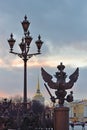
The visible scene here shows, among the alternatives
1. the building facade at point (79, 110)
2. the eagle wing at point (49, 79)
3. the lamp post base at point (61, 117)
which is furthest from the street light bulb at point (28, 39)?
the building facade at point (79, 110)

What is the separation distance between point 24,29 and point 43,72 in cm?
810

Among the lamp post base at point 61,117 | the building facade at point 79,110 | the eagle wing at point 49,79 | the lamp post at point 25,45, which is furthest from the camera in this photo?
the building facade at point 79,110

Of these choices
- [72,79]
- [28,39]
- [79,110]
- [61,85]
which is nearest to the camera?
[61,85]

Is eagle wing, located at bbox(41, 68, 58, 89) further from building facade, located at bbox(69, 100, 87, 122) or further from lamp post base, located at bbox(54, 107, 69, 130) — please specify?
building facade, located at bbox(69, 100, 87, 122)

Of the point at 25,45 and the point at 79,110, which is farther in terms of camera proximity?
the point at 79,110

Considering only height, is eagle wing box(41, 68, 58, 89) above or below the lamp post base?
above

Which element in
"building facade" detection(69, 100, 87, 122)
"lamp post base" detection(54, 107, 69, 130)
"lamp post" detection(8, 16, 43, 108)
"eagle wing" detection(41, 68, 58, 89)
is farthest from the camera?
"building facade" detection(69, 100, 87, 122)

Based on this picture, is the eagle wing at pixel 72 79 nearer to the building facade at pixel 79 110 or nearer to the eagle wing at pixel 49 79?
the eagle wing at pixel 49 79

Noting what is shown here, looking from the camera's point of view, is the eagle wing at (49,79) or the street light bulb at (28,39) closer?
the eagle wing at (49,79)

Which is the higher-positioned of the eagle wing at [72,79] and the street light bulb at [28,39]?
the street light bulb at [28,39]

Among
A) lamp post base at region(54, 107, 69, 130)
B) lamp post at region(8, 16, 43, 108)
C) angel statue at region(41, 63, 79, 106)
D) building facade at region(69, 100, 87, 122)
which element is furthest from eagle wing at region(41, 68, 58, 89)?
building facade at region(69, 100, 87, 122)

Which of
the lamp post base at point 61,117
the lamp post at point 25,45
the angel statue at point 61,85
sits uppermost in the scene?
the lamp post at point 25,45

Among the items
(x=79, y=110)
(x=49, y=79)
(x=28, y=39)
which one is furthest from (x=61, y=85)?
(x=79, y=110)

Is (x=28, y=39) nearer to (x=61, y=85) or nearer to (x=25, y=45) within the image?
(x=25, y=45)
